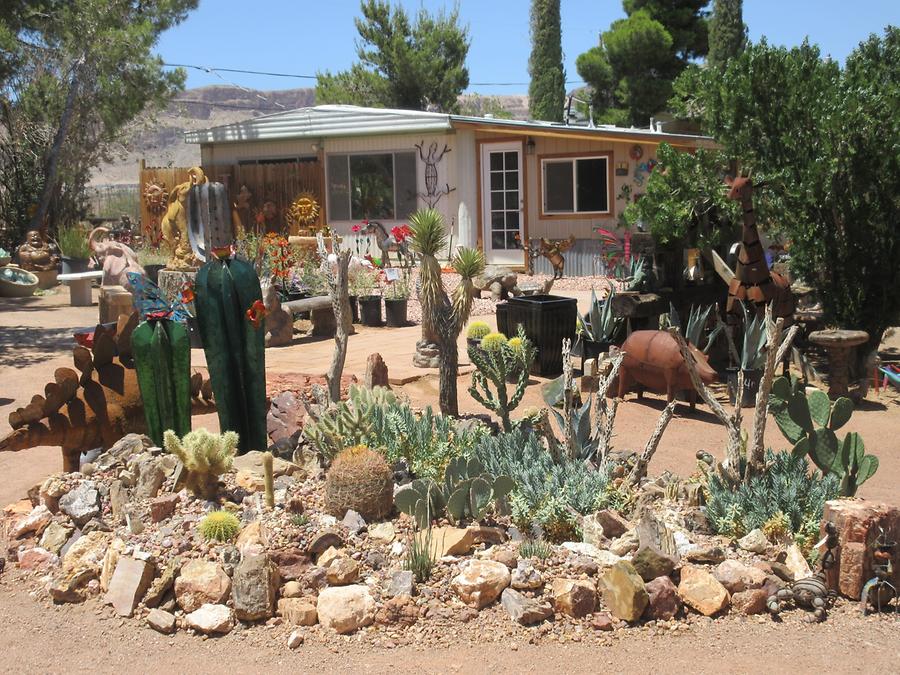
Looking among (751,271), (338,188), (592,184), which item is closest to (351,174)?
(338,188)

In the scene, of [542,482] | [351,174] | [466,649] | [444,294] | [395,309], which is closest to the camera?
[466,649]

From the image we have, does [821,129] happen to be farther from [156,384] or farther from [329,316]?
[156,384]

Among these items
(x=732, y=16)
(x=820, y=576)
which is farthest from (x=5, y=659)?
(x=732, y=16)

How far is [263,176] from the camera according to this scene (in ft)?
68.5

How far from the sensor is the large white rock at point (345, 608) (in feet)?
13.7

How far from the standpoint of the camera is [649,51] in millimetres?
30734

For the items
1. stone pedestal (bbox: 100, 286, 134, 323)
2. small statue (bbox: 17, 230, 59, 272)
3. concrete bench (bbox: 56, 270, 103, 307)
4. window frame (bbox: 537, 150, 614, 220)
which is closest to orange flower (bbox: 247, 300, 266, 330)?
stone pedestal (bbox: 100, 286, 134, 323)

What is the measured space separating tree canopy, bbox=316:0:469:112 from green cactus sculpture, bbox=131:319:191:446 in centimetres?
3018

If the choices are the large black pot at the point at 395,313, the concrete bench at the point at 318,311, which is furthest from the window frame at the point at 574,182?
the concrete bench at the point at 318,311

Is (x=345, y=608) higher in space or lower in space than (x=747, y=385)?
lower

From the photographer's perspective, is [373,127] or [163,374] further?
[373,127]

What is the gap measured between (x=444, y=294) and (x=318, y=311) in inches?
210

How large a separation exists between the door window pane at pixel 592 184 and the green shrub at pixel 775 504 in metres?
13.0

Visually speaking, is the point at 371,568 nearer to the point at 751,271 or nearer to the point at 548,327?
the point at 548,327
